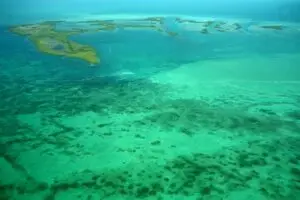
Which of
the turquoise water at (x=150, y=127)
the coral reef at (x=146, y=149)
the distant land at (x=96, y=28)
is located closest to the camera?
the coral reef at (x=146, y=149)

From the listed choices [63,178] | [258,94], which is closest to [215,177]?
[63,178]

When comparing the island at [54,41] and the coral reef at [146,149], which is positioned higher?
the island at [54,41]

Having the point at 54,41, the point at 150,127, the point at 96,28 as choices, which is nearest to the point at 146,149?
the point at 150,127

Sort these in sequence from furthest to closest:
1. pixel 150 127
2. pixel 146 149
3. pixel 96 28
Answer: pixel 96 28
pixel 150 127
pixel 146 149

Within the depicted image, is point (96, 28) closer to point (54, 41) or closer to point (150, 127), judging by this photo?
point (54, 41)

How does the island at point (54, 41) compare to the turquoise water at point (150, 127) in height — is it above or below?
above

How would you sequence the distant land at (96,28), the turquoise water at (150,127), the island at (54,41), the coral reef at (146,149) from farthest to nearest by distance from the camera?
the distant land at (96,28)
the island at (54,41)
the turquoise water at (150,127)
the coral reef at (146,149)

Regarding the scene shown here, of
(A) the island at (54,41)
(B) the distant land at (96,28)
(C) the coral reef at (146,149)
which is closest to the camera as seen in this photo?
(C) the coral reef at (146,149)

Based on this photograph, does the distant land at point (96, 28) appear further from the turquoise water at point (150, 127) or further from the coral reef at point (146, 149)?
the coral reef at point (146, 149)

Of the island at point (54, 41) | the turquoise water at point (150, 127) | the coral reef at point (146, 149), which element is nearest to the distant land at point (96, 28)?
the island at point (54, 41)

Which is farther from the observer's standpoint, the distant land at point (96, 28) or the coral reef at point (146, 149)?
the distant land at point (96, 28)
